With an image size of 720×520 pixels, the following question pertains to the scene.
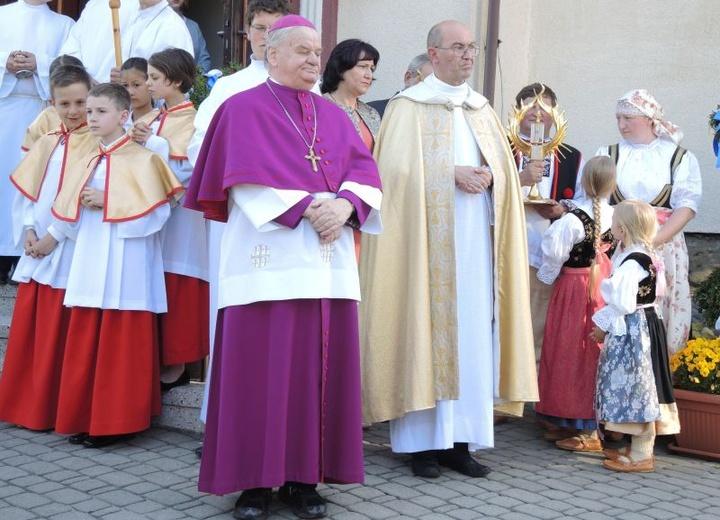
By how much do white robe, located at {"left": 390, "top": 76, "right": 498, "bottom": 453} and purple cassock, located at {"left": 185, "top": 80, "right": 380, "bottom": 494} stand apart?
0.87m

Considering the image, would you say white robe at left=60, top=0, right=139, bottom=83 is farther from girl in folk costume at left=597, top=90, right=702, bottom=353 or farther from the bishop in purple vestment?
girl in folk costume at left=597, top=90, right=702, bottom=353

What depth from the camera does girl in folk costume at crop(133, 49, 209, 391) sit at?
6.34 m

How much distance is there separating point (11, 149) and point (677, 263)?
15.1ft

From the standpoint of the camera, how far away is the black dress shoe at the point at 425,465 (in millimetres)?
5691

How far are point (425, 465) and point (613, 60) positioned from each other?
4667mm

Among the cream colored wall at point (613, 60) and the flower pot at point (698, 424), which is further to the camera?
the cream colored wall at point (613, 60)

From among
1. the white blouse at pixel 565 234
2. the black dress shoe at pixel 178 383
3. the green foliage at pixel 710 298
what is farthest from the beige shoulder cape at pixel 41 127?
the green foliage at pixel 710 298

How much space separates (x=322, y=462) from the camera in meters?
4.93

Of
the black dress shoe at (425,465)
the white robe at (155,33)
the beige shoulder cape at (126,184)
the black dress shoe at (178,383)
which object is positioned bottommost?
the black dress shoe at (425,465)

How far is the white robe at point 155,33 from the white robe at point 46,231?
161cm

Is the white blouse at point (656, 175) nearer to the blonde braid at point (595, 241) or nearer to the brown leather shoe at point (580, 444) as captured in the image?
the blonde braid at point (595, 241)

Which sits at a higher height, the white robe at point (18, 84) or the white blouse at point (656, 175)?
the white robe at point (18, 84)

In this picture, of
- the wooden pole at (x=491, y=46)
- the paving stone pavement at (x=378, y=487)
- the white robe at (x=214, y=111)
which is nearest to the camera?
the paving stone pavement at (x=378, y=487)

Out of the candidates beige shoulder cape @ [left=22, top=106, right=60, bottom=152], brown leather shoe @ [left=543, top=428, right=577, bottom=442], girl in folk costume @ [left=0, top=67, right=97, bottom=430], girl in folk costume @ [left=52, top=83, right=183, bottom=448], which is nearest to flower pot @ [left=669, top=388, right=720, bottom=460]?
brown leather shoe @ [left=543, top=428, right=577, bottom=442]
